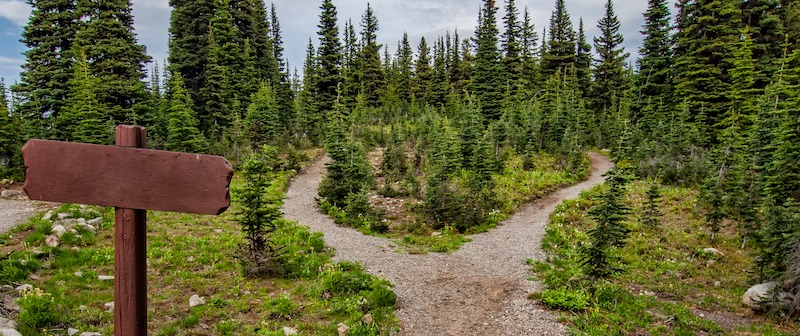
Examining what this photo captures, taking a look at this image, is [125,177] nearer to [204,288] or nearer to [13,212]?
[204,288]

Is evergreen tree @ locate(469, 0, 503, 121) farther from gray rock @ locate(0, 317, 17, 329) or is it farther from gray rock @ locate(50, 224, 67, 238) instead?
gray rock @ locate(0, 317, 17, 329)

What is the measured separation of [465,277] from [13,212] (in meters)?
18.8

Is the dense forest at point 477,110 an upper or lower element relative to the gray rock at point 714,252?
upper

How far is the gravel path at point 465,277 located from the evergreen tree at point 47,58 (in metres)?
22.9

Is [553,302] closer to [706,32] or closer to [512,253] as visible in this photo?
[512,253]

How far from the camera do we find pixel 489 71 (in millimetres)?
46219

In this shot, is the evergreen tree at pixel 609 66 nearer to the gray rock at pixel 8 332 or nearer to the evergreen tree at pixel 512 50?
the evergreen tree at pixel 512 50

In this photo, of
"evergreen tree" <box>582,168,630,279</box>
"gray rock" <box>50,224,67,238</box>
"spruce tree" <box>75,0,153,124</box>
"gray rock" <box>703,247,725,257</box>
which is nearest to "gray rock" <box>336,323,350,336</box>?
"evergreen tree" <box>582,168,630,279</box>

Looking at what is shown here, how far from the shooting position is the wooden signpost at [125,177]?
3.31 metres

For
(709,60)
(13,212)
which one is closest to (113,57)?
(13,212)

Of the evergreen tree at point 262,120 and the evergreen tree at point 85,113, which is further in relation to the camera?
the evergreen tree at point 262,120

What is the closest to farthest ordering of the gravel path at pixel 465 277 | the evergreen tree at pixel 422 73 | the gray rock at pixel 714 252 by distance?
1. the gravel path at pixel 465 277
2. the gray rock at pixel 714 252
3. the evergreen tree at pixel 422 73

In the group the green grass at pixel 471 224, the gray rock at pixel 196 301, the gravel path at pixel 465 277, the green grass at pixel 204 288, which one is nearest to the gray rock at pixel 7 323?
the green grass at pixel 204 288

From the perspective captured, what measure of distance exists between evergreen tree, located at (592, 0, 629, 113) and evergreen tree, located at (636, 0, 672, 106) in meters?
5.48
